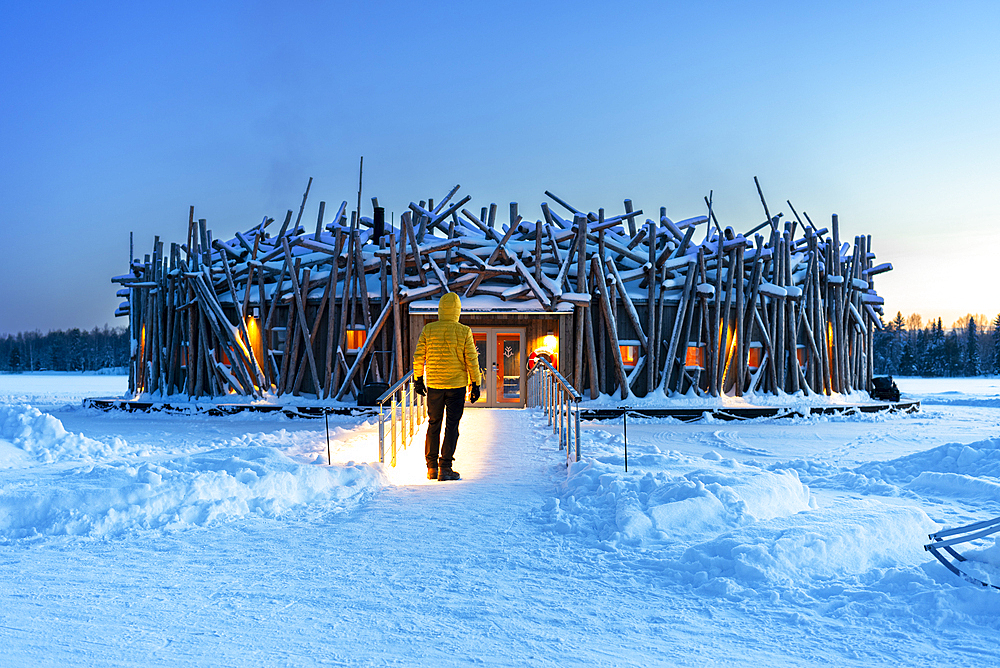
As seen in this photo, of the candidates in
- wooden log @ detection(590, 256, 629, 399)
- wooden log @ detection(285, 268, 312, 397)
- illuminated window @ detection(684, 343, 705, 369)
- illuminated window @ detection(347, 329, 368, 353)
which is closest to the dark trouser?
wooden log @ detection(590, 256, 629, 399)

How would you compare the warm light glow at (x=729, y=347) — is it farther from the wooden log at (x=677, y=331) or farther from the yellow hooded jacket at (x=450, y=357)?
the yellow hooded jacket at (x=450, y=357)

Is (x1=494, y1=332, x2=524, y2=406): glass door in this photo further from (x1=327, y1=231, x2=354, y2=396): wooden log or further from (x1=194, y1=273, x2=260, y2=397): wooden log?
(x1=194, y1=273, x2=260, y2=397): wooden log

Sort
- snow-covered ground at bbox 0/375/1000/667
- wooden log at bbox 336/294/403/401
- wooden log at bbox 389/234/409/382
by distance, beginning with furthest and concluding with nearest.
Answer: wooden log at bbox 336/294/403/401
wooden log at bbox 389/234/409/382
snow-covered ground at bbox 0/375/1000/667

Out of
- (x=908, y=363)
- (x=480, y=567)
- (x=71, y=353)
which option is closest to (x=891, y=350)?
(x=908, y=363)

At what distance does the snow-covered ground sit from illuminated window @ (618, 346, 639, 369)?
10.4 meters

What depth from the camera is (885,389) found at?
2022 centimetres

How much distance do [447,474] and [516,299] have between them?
10626mm

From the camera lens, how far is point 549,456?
8148 millimetres

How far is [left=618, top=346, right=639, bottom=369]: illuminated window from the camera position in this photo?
1808cm

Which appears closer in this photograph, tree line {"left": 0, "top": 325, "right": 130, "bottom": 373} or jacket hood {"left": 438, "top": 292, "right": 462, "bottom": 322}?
jacket hood {"left": 438, "top": 292, "right": 462, "bottom": 322}

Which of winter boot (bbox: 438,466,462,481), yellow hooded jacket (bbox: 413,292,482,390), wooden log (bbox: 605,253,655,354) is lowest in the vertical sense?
winter boot (bbox: 438,466,462,481)

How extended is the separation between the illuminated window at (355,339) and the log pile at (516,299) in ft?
0.12

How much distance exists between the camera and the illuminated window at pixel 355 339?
18.1 m

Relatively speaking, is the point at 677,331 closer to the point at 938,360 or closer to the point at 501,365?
the point at 501,365
